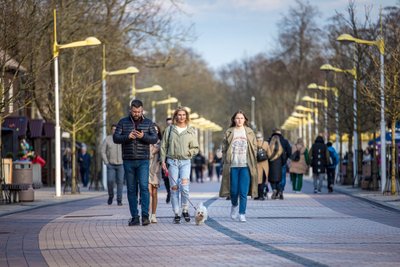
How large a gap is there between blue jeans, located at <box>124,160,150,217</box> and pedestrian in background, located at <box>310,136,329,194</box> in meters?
20.2

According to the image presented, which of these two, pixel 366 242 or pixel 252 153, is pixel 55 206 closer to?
pixel 252 153

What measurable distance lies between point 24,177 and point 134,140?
550 inches

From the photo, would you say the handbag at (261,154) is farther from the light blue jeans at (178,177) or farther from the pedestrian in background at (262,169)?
the light blue jeans at (178,177)

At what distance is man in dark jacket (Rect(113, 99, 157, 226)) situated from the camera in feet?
64.7

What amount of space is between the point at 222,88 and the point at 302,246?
134 meters

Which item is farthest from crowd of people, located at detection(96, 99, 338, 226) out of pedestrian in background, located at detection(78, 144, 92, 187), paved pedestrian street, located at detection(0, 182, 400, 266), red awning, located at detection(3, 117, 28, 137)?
pedestrian in background, located at detection(78, 144, 92, 187)

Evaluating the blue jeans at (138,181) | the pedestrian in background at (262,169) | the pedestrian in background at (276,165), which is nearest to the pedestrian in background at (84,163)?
the pedestrian in background at (276,165)

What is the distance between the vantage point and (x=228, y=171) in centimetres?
2091

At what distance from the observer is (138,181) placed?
1994 cm

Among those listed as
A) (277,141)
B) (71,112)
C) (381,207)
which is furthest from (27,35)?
(71,112)

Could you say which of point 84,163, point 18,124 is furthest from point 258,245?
point 84,163

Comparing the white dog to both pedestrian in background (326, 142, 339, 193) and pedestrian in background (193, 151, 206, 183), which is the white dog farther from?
pedestrian in background (193, 151, 206, 183)

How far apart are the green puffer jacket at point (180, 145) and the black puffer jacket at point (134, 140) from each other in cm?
61

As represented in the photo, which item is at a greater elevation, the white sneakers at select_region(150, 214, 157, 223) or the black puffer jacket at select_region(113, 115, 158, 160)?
the black puffer jacket at select_region(113, 115, 158, 160)
